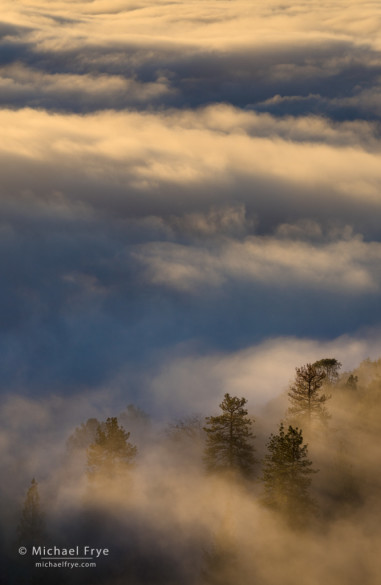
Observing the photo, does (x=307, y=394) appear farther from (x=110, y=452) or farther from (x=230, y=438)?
(x=110, y=452)

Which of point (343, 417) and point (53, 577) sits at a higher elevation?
point (343, 417)

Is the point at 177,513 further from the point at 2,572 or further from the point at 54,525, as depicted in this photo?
the point at 2,572

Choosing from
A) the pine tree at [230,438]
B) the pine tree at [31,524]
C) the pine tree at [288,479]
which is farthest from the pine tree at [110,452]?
the pine tree at [288,479]

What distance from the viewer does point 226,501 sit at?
A: 6306cm

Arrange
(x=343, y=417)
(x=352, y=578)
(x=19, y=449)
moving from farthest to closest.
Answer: (x=19, y=449), (x=343, y=417), (x=352, y=578)

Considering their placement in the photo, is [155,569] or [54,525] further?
[54,525]

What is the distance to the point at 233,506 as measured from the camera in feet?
204

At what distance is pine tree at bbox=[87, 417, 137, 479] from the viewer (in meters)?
63.1

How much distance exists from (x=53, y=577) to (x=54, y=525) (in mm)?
6366

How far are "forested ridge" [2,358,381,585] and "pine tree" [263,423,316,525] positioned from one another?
0.28 feet

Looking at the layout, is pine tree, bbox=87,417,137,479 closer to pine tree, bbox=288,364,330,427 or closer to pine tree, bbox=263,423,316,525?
pine tree, bbox=263,423,316,525

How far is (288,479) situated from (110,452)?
56.3 feet

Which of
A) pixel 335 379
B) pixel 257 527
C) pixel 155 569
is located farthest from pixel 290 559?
pixel 335 379

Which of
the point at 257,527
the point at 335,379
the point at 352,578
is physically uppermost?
the point at 335,379
